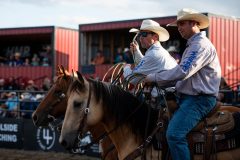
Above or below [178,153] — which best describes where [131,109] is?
above

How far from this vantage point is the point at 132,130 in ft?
18.4

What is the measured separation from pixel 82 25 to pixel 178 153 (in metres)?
15.6

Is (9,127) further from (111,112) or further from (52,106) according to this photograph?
(111,112)

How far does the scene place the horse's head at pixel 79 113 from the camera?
5316 mm

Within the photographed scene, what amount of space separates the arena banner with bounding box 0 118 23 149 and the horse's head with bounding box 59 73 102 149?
377 inches

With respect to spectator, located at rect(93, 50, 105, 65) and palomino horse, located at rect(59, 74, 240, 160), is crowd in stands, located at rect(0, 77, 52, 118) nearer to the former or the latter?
spectator, located at rect(93, 50, 105, 65)

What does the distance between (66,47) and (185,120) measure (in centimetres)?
1827

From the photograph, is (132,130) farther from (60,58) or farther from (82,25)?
(60,58)

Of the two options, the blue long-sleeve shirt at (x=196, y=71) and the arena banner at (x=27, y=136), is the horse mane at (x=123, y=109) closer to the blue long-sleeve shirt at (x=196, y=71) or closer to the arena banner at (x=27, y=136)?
the blue long-sleeve shirt at (x=196, y=71)

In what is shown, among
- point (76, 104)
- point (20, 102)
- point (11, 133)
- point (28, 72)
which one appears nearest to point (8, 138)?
point (11, 133)

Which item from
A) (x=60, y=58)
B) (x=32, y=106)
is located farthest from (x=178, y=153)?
(x=60, y=58)

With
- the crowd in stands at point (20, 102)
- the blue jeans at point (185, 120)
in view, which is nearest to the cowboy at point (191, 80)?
the blue jeans at point (185, 120)

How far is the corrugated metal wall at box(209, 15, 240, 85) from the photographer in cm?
1662

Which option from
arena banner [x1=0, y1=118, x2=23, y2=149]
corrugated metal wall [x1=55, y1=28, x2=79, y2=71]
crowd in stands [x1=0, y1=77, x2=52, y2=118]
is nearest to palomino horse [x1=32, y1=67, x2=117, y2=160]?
Result: crowd in stands [x1=0, y1=77, x2=52, y2=118]
